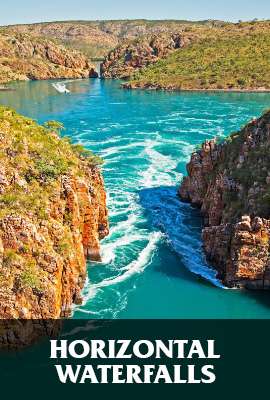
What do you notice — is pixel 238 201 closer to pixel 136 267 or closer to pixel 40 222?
pixel 136 267

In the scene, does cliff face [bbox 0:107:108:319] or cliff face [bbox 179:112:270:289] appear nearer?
cliff face [bbox 0:107:108:319]

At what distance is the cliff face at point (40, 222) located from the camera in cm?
3941

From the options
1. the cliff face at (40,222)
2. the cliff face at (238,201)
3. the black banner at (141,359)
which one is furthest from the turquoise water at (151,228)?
the cliff face at (40,222)

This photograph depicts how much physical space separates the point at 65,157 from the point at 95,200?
720 centimetres

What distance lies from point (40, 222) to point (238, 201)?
2399 cm

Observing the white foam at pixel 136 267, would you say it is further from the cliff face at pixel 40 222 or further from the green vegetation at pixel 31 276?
the green vegetation at pixel 31 276

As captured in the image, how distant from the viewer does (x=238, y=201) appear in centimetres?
5628

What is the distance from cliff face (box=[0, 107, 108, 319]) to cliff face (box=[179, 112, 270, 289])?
1429 centimetres

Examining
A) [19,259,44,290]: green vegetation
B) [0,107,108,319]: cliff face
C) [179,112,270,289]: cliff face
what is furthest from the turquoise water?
[19,259,44,290]: green vegetation

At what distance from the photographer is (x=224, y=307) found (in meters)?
46.8

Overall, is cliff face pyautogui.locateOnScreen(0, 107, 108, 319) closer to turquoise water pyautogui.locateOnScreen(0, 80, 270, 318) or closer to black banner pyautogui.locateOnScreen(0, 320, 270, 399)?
black banner pyautogui.locateOnScreen(0, 320, 270, 399)

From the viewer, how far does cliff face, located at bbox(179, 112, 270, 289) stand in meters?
49.0

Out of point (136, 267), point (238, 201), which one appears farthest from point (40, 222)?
point (238, 201)

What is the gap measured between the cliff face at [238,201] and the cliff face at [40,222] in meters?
14.3
